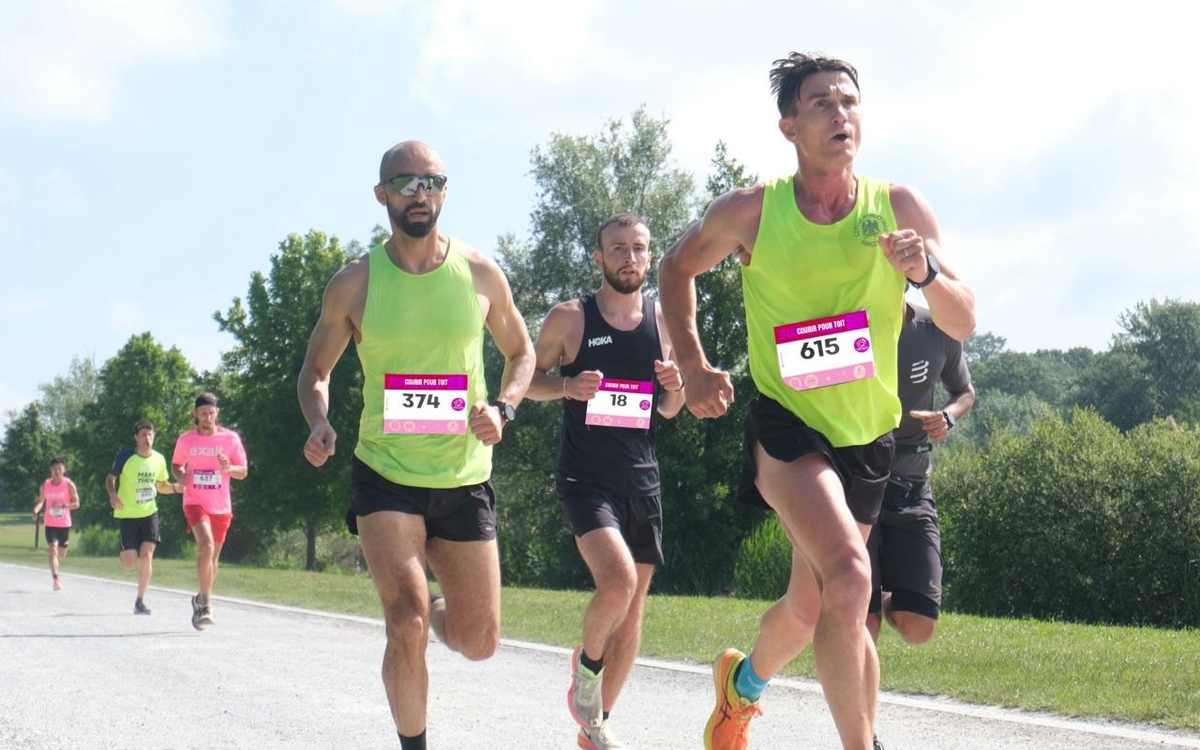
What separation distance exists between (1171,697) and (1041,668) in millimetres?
1602

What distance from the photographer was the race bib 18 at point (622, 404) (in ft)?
22.2

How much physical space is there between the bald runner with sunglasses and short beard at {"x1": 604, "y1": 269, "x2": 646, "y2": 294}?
4.20 feet

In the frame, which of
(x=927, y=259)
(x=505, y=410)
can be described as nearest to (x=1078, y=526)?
(x=505, y=410)

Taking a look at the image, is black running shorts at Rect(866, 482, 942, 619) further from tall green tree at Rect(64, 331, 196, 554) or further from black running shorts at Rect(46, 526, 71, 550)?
tall green tree at Rect(64, 331, 196, 554)

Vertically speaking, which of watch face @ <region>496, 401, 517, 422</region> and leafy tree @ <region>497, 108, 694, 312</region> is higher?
leafy tree @ <region>497, 108, 694, 312</region>

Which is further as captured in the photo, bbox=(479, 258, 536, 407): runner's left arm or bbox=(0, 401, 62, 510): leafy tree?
bbox=(0, 401, 62, 510): leafy tree

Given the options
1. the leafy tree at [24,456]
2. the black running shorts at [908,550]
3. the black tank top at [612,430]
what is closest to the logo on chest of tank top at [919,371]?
the black running shorts at [908,550]

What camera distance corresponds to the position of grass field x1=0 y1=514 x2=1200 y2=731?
24.0 ft

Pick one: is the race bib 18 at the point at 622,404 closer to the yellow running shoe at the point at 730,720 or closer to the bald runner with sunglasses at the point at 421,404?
the bald runner with sunglasses at the point at 421,404

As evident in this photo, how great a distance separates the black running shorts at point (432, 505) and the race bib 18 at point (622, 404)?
3.91 feet

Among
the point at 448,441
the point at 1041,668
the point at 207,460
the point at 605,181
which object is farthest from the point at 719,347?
the point at 448,441

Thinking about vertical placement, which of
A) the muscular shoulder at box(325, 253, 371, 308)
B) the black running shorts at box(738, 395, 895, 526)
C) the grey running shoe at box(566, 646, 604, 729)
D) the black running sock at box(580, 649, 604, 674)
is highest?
the muscular shoulder at box(325, 253, 371, 308)

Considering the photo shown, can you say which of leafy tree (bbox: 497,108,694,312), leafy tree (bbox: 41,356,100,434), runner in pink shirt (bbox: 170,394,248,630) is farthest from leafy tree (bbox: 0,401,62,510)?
runner in pink shirt (bbox: 170,394,248,630)

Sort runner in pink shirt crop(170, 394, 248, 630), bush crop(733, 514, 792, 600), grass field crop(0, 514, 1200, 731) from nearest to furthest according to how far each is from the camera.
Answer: grass field crop(0, 514, 1200, 731) < runner in pink shirt crop(170, 394, 248, 630) < bush crop(733, 514, 792, 600)
